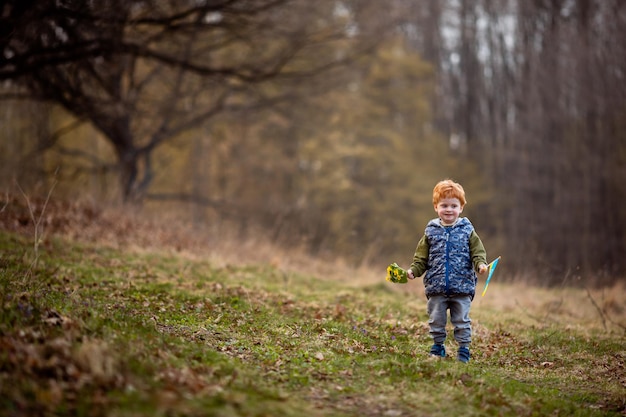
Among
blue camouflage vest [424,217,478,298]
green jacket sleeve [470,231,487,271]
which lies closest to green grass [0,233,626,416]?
blue camouflage vest [424,217,478,298]

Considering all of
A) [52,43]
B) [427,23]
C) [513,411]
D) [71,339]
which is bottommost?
[513,411]

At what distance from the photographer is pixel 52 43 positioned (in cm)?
1073

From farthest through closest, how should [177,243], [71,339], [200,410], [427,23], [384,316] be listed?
[427,23], [177,243], [384,316], [71,339], [200,410]

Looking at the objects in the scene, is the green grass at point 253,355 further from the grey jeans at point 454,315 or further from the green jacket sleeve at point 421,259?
the green jacket sleeve at point 421,259

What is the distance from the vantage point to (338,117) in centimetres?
2439

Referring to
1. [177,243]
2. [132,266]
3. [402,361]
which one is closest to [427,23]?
[177,243]

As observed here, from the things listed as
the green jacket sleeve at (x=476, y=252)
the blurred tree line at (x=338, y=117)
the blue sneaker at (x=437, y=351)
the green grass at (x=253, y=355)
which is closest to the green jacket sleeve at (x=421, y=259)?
the green jacket sleeve at (x=476, y=252)

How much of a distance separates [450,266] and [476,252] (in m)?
0.30

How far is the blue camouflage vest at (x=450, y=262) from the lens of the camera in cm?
539

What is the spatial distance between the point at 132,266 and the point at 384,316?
14.4 ft

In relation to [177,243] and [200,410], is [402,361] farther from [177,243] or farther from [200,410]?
[177,243]

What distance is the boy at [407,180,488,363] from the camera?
5.41 meters

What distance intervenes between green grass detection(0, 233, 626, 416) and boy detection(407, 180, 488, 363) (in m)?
0.40

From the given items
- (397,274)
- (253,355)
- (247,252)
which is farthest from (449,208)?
(247,252)
